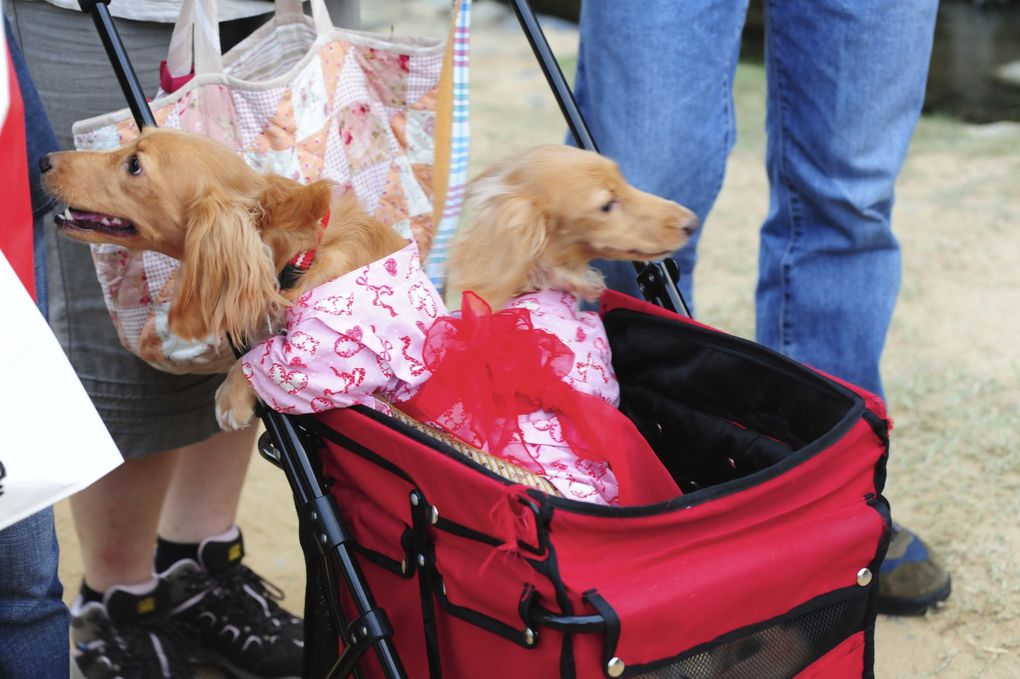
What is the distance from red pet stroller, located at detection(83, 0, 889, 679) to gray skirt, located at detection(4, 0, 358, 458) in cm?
30

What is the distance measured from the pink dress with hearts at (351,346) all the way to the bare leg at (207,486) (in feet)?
2.33

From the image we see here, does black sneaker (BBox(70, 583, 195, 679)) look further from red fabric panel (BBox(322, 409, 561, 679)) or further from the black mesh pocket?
the black mesh pocket

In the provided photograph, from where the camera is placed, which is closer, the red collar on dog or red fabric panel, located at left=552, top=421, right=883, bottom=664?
red fabric panel, located at left=552, top=421, right=883, bottom=664

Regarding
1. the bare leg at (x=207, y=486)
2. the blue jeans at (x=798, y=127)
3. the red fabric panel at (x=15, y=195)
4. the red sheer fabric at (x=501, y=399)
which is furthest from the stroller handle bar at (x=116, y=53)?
the blue jeans at (x=798, y=127)

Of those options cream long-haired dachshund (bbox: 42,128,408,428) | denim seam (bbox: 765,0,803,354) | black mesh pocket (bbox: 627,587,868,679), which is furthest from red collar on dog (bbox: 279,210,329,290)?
denim seam (bbox: 765,0,803,354)

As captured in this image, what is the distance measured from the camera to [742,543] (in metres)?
1.49

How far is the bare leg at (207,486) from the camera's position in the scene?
7.99 feet

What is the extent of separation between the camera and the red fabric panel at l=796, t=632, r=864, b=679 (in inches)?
63.7

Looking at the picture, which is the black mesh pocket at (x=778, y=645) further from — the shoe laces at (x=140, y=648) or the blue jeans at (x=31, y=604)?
the shoe laces at (x=140, y=648)

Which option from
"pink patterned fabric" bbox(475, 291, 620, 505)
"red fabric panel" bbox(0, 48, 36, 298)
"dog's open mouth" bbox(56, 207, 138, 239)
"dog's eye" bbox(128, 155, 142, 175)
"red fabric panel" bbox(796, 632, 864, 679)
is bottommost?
"red fabric panel" bbox(796, 632, 864, 679)

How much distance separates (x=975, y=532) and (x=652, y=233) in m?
1.29

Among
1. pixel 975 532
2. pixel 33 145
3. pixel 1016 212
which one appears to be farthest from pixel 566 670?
pixel 1016 212

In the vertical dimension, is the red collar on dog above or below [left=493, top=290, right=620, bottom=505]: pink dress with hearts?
above

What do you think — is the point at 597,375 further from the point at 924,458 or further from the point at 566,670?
the point at 924,458
